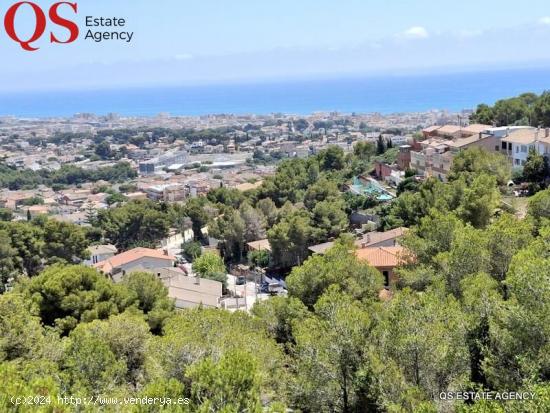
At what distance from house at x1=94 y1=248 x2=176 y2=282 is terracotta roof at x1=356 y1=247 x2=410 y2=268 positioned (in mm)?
12508

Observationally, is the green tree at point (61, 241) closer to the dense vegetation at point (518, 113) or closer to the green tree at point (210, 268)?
the green tree at point (210, 268)

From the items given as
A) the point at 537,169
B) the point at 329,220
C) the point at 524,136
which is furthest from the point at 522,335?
the point at 524,136

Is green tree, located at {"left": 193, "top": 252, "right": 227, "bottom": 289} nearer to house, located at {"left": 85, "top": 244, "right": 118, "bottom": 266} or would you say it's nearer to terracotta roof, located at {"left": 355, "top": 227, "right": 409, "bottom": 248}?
terracotta roof, located at {"left": 355, "top": 227, "right": 409, "bottom": 248}

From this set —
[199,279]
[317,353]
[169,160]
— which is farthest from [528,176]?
[169,160]

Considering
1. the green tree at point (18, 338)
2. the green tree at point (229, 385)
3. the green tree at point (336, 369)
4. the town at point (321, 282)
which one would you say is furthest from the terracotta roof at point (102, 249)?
the green tree at point (229, 385)

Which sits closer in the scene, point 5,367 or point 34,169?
point 5,367

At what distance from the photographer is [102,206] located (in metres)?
69.3

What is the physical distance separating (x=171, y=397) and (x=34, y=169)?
359 feet

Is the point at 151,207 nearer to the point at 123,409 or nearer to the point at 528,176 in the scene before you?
the point at 528,176

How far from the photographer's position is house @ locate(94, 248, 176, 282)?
31875 millimetres

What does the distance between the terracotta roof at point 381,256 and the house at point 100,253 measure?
63.0 ft

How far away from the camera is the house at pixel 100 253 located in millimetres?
37344

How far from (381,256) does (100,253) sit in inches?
819

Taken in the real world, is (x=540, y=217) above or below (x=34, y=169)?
above
